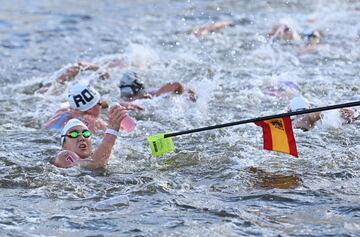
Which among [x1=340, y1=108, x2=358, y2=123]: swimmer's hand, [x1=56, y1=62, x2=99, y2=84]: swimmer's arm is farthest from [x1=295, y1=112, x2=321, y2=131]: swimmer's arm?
[x1=56, y1=62, x2=99, y2=84]: swimmer's arm

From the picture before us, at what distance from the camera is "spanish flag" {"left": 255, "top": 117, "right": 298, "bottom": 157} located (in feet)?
24.2

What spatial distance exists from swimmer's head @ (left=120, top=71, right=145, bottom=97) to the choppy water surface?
48 cm

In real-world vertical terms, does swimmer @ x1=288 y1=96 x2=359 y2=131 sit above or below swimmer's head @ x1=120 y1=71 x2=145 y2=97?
below

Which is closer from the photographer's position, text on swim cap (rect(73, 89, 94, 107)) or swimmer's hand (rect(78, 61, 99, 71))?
text on swim cap (rect(73, 89, 94, 107))

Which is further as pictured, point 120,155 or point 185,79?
point 185,79

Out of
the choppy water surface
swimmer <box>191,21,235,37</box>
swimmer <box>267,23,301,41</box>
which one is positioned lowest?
the choppy water surface

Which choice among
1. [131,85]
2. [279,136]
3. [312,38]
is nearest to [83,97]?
[131,85]

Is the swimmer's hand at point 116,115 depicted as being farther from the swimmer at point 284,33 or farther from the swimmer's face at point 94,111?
the swimmer at point 284,33

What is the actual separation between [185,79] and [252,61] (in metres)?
1.66

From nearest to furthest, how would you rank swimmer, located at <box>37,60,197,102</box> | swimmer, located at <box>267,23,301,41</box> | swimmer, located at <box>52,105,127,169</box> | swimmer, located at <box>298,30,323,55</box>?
1. swimmer, located at <box>52,105,127,169</box>
2. swimmer, located at <box>37,60,197,102</box>
3. swimmer, located at <box>298,30,323,55</box>
4. swimmer, located at <box>267,23,301,41</box>

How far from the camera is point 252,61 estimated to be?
14414 mm

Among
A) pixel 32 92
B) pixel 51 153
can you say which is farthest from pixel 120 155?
pixel 32 92

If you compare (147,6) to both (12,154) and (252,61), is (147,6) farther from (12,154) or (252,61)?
(12,154)

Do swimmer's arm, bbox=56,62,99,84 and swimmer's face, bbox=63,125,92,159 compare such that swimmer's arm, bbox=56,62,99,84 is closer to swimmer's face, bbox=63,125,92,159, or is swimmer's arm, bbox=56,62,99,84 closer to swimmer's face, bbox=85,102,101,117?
swimmer's face, bbox=85,102,101,117
